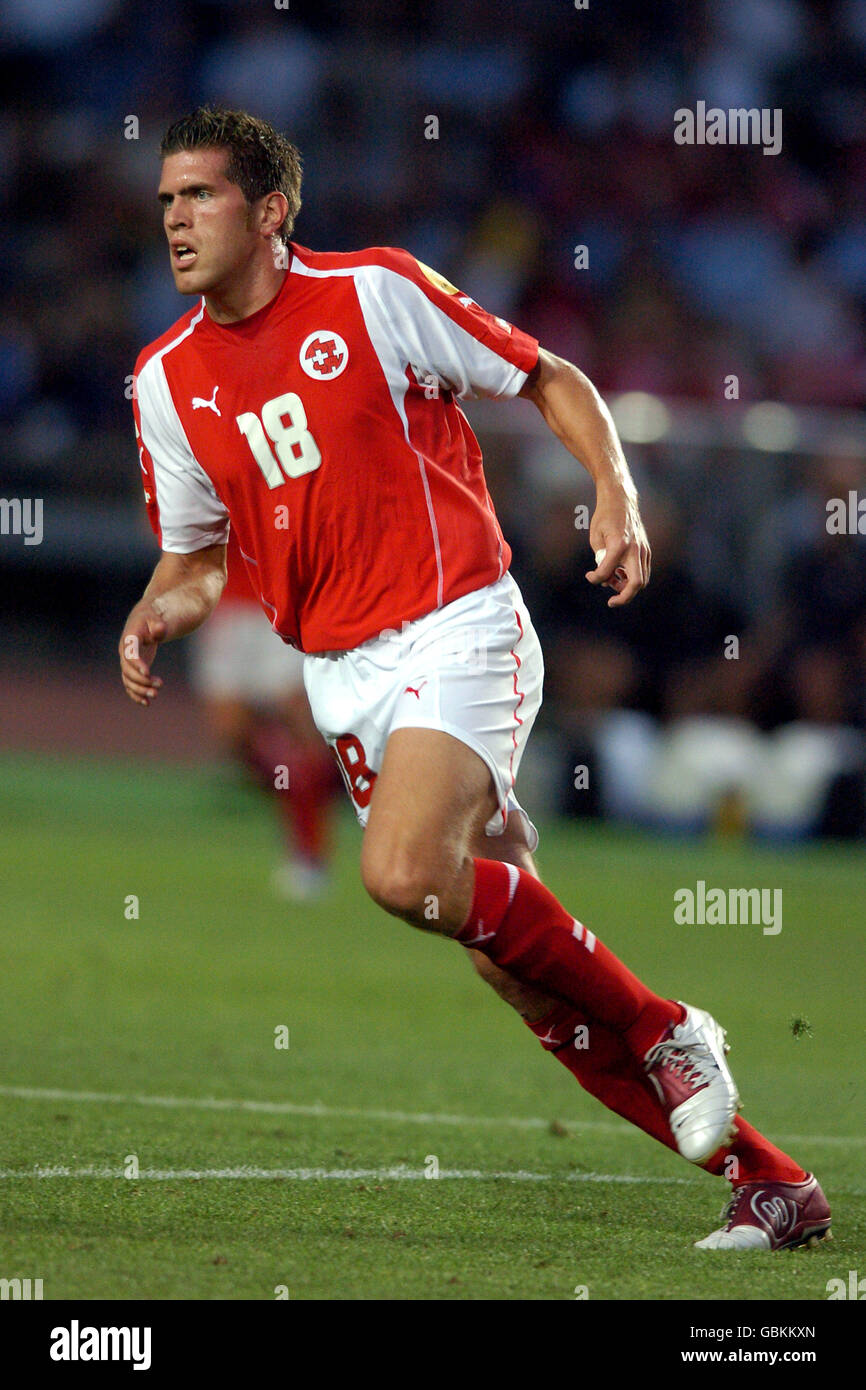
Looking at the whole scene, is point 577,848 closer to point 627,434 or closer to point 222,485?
point 627,434

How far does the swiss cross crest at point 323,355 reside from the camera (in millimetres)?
4203

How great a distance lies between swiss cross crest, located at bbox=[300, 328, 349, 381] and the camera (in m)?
4.20

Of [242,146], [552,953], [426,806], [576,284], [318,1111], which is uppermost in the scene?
[576,284]

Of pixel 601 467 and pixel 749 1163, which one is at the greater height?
pixel 601 467

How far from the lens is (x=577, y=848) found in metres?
11.3

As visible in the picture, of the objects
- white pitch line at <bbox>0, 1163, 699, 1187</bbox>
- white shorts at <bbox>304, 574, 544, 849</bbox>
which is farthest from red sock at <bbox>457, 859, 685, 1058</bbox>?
white pitch line at <bbox>0, 1163, 699, 1187</bbox>

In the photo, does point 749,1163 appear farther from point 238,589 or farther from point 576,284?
point 576,284

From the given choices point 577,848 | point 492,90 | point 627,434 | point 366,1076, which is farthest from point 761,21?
point 366,1076

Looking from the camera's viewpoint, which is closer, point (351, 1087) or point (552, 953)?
point (552, 953)

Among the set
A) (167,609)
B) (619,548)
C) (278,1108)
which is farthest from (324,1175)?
(619,548)

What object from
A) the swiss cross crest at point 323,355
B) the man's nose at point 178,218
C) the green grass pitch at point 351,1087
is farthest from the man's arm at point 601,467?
the green grass pitch at point 351,1087

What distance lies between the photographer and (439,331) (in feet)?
14.0

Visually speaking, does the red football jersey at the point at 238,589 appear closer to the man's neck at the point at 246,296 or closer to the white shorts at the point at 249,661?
the white shorts at the point at 249,661

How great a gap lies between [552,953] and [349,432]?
121cm
